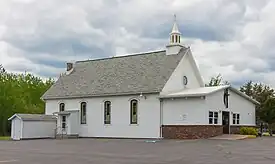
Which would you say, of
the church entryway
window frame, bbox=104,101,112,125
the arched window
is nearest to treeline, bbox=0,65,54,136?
window frame, bbox=104,101,112,125

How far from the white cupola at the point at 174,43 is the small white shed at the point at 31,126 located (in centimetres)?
1315

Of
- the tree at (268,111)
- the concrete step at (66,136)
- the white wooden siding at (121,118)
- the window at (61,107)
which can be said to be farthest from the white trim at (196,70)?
the window at (61,107)

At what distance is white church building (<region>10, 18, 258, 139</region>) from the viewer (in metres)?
35.6

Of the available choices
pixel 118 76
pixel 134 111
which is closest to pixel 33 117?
pixel 118 76

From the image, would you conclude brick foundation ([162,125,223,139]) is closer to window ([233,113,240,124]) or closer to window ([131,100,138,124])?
window ([233,113,240,124])

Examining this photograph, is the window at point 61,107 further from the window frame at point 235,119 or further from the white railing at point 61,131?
the window frame at point 235,119

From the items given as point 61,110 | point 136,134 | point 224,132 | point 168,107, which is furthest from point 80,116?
point 224,132

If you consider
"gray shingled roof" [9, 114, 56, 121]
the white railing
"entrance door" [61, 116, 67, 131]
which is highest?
"gray shingled roof" [9, 114, 56, 121]

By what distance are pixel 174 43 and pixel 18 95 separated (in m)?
25.2

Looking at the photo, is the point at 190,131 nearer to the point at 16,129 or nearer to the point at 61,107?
the point at 61,107

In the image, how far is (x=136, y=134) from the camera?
3838 cm

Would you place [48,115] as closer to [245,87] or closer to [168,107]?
[168,107]

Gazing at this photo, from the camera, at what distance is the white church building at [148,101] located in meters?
35.6

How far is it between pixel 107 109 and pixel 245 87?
2295cm
